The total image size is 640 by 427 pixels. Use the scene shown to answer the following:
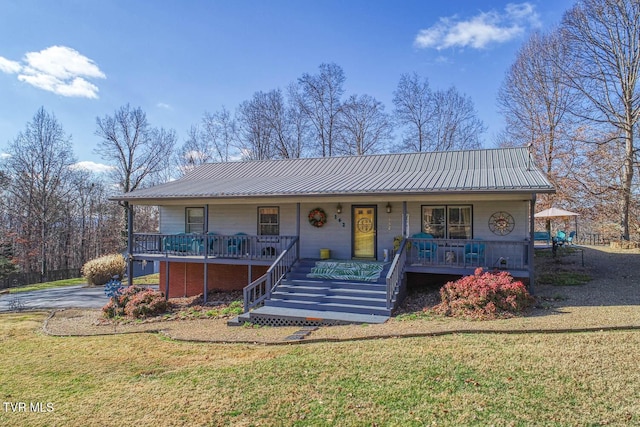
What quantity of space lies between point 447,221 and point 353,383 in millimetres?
8799

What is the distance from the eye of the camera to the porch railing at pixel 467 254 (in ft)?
36.7

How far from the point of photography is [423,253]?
11984mm

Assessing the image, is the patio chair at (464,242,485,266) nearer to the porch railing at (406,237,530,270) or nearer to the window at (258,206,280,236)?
the porch railing at (406,237,530,270)

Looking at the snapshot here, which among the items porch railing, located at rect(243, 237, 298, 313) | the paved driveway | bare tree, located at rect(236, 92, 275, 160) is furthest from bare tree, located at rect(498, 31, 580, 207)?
the paved driveway

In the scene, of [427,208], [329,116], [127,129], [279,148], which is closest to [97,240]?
[127,129]

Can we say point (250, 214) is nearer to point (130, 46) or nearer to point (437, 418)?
point (130, 46)

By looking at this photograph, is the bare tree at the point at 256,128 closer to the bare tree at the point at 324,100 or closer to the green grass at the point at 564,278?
the bare tree at the point at 324,100

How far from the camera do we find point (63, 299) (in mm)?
16953

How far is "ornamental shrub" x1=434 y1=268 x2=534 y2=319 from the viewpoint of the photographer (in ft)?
29.4

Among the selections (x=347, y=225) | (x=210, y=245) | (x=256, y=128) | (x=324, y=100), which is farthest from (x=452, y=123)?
(x=210, y=245)

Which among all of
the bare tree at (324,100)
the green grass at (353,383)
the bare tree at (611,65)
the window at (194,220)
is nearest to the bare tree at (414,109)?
the bare tree at (324,100)

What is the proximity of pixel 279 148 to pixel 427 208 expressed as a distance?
2142cm

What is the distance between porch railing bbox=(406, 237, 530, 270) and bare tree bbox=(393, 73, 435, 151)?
1996 cm

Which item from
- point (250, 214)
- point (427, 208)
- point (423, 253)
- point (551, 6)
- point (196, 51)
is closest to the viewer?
point (423, 253)
